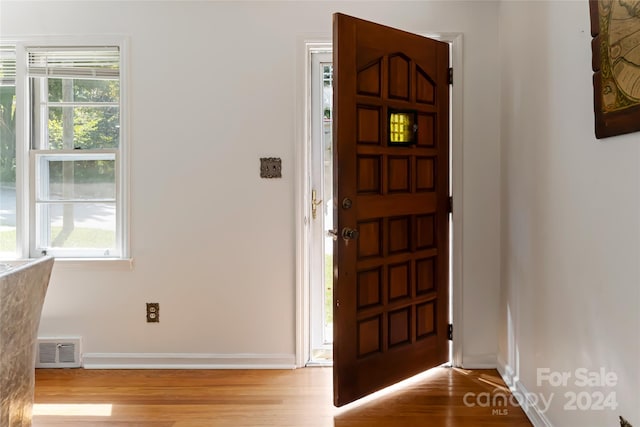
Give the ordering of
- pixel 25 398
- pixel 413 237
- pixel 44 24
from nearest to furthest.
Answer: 1. pixel 25 398
2. pixel 413 237
3. pixel 44 24

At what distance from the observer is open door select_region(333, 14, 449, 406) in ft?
7.32

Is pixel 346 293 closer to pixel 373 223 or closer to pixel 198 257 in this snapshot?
pixel 373 223

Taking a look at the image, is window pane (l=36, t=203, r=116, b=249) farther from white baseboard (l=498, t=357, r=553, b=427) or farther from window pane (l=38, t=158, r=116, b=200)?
white baseboard (l=498, t=357, r=553, b=427)

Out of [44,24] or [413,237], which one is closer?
[413,237]

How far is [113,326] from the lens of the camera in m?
2.80

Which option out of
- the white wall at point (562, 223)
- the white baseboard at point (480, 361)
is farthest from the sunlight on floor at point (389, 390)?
the white wall at point (562, 223)

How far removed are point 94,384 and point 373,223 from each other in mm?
1870

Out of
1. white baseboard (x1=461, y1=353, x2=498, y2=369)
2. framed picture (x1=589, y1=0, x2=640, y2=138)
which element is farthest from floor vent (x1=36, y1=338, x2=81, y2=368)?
framed picture (x1=589, y1=0, x2=640, y2=138)

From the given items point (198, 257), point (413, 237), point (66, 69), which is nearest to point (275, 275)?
point (198, 257)

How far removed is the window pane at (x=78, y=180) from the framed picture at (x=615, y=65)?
264cm

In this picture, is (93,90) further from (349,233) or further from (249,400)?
(249,400)

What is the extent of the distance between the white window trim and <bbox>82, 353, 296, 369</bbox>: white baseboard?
1.90 feet

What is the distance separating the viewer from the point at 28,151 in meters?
2.80

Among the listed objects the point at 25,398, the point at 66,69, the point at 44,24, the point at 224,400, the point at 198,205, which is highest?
the point at 44,24
